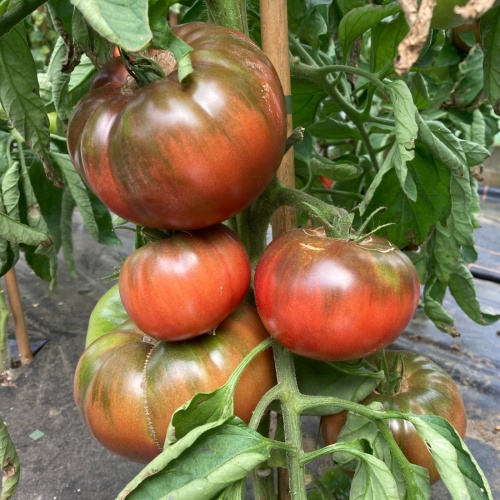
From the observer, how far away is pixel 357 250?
0.48 metres

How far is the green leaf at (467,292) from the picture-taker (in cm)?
97

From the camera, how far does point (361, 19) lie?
2.13 feet

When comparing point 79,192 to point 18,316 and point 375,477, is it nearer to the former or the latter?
point 375,477

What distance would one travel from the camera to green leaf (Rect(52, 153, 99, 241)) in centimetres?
83

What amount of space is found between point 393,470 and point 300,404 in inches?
4.5

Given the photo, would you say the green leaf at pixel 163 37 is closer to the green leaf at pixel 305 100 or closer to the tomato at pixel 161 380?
the tomato at pixel 161 380

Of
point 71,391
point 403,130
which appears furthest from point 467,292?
point 71,391

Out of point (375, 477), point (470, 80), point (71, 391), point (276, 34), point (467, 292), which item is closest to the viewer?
point (375, 477)

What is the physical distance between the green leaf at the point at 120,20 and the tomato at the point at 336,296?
0.75ft

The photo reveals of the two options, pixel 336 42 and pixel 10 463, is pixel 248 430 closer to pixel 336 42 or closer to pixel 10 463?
pixel 10 463

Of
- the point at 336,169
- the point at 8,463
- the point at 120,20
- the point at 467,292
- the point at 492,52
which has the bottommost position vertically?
the point at 467,292

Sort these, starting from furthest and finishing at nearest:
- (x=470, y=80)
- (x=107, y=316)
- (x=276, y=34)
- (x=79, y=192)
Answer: (x=470, y=80) → (x=79, y=192) → (x=107, y=316) → (x=276, y=34)

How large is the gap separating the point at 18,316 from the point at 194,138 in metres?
1.27

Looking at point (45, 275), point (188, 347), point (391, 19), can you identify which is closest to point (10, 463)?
point (188, 347)
